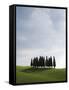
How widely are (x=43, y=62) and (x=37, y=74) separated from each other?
316mm

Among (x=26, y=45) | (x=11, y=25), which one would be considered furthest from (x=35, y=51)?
(x=11, y=25)

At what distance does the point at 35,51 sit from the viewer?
7676 mm

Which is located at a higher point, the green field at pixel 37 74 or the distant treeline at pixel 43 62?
the distant treeline at pixel 43 62

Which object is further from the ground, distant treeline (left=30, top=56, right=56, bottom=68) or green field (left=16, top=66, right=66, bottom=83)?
distant treeline (left=30, top=56, right=56, bottom=68)

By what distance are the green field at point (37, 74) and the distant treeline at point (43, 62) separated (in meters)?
0.09

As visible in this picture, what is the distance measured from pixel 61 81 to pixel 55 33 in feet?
3.47

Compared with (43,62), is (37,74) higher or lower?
lower

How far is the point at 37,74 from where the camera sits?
25.2 feet

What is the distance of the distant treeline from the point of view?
769cm

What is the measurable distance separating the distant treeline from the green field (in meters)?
0.09

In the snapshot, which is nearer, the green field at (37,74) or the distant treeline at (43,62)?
the green field at (37,74)

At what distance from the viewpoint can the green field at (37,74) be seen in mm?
7492

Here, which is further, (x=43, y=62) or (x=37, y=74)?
(x=43, y=62)

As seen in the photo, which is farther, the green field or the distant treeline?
the distant treeline
